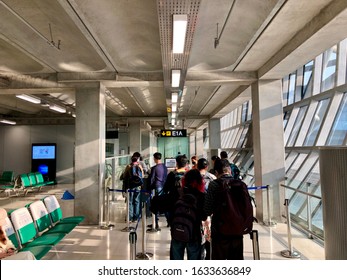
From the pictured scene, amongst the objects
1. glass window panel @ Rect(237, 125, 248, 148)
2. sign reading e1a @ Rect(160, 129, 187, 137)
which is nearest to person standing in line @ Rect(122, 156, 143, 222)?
sign reading e1a @ Rect(160, 129, 187, 137)

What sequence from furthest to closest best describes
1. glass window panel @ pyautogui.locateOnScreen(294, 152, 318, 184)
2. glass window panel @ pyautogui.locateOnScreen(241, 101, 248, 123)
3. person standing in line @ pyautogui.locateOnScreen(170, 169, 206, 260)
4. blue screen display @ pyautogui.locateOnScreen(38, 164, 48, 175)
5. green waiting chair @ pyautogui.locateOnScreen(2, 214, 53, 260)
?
glass window panel @ pyautogui.locateOnScreen(241, 101, 248, 123)
blue screen display @ pyautogui.locateOnScreen(38, 164, 48, 175)
glass window panel @ pyautogui.locateOnScreen(294, 152, 318, 184)
green waiting chair @ pyautogui.locateOnScreen(2, 214, 53, 260)
person standing in line @ pyautogui.locateOnScreen(170, 169, 206, 260)

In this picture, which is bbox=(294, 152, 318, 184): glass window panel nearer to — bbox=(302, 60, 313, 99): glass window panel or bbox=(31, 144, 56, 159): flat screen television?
bbox=(302, 60, 313, 99): glass window panel

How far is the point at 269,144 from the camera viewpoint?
21.2 feet

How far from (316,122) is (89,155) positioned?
239 inches

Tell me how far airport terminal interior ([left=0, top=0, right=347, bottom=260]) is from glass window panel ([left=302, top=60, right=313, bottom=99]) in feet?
0.16

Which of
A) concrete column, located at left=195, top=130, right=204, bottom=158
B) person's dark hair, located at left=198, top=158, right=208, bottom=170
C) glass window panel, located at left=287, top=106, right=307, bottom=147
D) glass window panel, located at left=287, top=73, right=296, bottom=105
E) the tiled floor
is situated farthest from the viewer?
concrete column, located at left=195, top=130, right=204, bottom=158

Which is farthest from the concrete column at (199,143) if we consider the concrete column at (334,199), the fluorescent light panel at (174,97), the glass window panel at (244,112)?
the concrete column at (334,199)

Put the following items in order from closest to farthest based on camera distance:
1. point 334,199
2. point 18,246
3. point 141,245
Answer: point 334,199 → point 18,246 → point 141,245

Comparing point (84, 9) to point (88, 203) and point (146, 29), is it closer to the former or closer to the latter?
point (146, 29)

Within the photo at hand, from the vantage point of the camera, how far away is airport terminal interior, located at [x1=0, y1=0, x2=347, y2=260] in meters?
3.71

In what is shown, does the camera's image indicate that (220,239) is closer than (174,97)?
Yes

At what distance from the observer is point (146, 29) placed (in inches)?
179

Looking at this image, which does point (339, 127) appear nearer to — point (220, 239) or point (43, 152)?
point (220, 239)

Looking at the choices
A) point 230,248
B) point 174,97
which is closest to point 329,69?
point 174,97
